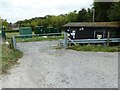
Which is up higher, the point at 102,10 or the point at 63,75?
the point at 102,10

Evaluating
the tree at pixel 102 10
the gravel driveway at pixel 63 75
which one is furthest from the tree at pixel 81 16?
the gravel driveway at pixel 63 75

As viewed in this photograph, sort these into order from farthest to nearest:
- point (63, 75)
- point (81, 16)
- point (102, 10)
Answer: point (81, 16) → point (102, 10) → point (63, 75)

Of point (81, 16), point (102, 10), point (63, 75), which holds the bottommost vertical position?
point (63, 75)

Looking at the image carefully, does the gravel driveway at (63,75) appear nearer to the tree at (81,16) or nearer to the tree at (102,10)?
the tree at (102,10)

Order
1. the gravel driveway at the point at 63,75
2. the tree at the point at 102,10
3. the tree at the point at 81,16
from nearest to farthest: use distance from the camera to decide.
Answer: the gravel driveway at the point at 63,75, the tree at the point at 102,10, the tree at the point at 81,16

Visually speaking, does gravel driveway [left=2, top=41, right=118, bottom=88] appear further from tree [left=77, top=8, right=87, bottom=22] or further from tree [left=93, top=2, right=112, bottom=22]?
tree [left=77, top=8, right=87, bottom=22]

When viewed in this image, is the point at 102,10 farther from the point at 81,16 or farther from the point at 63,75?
the point at 63,75

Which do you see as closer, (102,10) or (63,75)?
(63,75)

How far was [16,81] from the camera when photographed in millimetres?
8102

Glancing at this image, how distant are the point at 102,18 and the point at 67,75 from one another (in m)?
27.9

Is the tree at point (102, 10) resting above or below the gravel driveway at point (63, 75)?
above

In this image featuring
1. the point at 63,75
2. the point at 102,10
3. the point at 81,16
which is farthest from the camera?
the point at 81,16

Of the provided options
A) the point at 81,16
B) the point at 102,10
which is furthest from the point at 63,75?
the point at 81,16

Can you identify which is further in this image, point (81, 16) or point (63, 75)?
point (81, 16)
